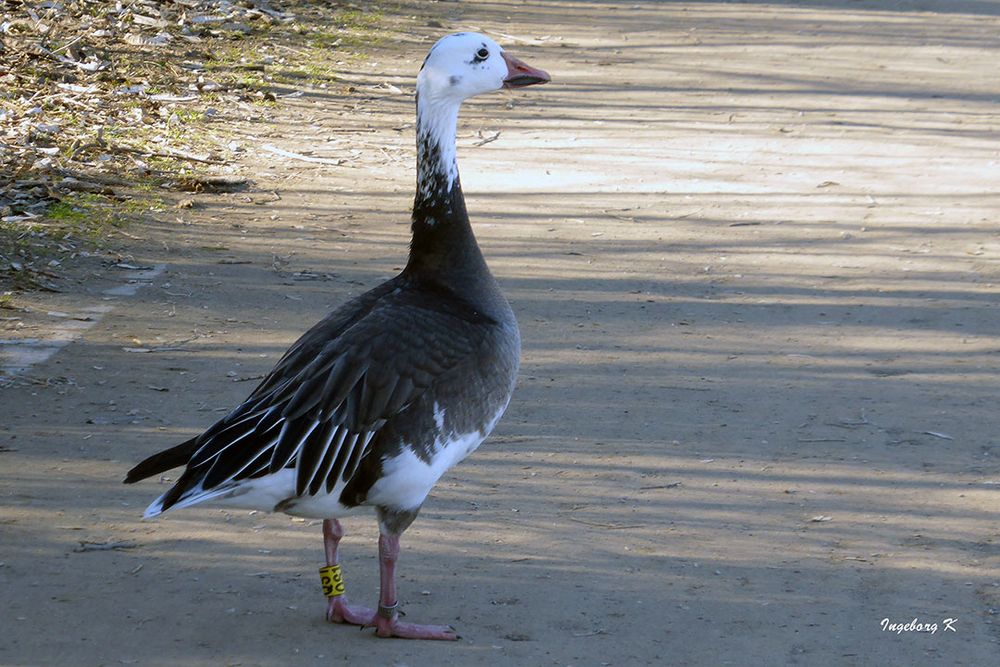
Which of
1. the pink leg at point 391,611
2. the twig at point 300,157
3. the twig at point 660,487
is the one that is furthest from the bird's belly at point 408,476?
the twig at point 300,157

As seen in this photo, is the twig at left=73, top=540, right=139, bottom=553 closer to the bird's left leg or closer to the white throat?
the bird's left leg

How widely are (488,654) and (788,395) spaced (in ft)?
7.29

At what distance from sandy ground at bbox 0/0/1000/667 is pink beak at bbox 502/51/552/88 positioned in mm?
1388

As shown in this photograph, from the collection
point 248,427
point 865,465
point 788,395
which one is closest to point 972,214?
point 788,395

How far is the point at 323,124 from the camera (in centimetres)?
906

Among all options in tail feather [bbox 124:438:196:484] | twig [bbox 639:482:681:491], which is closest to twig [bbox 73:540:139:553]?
tail feather [bbox 124:438:196:484]

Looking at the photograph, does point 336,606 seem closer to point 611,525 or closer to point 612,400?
point 611,525

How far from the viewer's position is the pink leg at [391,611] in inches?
145

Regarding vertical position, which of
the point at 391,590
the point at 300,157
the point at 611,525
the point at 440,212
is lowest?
the point at 611,525

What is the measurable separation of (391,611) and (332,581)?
190mm

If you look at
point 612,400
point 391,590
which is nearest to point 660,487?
point 612,400

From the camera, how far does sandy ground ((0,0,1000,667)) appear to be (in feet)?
12.5

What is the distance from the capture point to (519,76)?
14.1 ft

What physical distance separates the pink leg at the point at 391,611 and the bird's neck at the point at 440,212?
854mm
